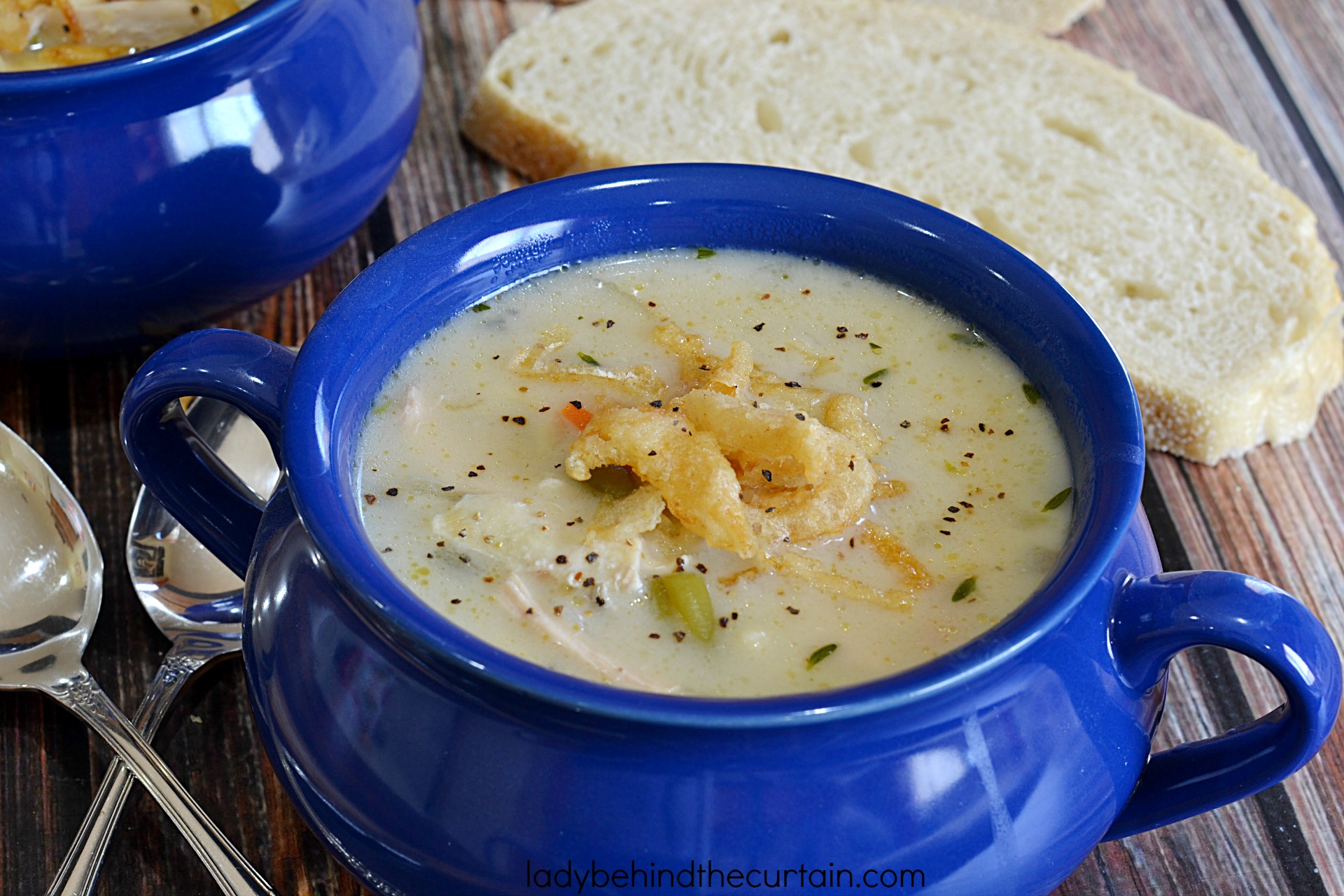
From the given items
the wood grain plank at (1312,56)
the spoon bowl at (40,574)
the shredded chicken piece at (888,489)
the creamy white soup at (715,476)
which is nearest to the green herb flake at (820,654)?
the creamy white soup at (715,476)

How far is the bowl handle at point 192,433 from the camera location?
1288 millimetres

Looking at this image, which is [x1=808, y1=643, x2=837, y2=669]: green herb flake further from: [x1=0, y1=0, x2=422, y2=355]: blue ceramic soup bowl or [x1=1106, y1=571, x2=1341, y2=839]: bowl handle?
[x1=0, y1=0, x2=422, y2=355]: blue ceramic soup bowl

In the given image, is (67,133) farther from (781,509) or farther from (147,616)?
(781,509)

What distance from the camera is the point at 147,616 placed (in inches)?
66.7

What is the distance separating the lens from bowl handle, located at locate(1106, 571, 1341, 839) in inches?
43.3

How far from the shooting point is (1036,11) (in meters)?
2.89

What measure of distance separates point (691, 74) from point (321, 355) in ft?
5.00

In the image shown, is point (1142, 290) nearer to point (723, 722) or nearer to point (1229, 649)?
point (1229, 649)

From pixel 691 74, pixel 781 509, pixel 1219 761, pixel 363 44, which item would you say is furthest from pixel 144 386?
pixel 691 74

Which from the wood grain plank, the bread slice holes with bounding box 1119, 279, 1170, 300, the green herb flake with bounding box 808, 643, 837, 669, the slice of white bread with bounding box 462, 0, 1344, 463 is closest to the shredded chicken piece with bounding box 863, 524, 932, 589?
the green herb flake with bounding box 808, 643, 837, 669

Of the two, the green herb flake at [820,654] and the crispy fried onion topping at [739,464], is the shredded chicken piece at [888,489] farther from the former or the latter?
the green herb flake at [820,654]

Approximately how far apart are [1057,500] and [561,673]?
566 mm

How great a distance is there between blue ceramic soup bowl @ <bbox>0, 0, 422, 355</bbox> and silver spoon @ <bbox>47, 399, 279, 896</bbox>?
193mm

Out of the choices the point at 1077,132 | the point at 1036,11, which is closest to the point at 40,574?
the point at 1077,132
